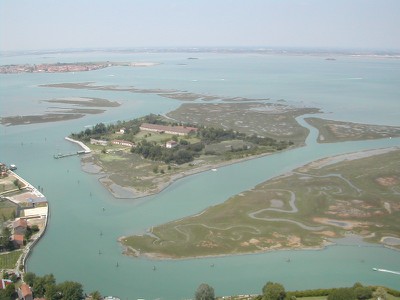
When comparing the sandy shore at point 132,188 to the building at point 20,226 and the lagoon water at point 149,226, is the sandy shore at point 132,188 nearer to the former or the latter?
the lagoon water at point 149,226

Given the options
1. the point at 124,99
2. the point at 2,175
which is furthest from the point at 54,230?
the point at 124,99

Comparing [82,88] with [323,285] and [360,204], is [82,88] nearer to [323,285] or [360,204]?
[360,204]

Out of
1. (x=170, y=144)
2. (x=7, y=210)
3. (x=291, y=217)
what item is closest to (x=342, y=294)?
(x=291, y=217)

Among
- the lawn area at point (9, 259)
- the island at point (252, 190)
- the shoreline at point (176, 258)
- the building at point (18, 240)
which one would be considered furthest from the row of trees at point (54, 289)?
the building at point (18, 240)

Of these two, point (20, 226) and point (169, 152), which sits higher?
point (169, 152)

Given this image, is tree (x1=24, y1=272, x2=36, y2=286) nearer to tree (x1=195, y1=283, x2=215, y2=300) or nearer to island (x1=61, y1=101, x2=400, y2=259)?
island (x1=61, y1=101, x2=400, y2=259)

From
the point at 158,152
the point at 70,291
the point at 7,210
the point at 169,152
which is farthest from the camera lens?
the point at 158,152

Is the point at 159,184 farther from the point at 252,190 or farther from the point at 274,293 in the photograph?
the point at 274,293

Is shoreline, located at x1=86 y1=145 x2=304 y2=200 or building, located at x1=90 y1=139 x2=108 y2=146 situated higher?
building, located at x1=90 y1=139 x2=108 y2=146


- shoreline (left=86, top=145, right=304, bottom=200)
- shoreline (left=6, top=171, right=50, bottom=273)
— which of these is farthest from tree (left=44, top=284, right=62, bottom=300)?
shoreline (left=86, top=145, right=304, bottom=200)
